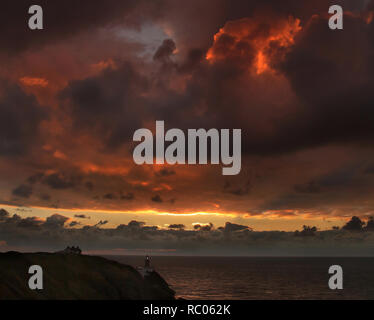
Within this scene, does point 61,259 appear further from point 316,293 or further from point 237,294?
point 316,293

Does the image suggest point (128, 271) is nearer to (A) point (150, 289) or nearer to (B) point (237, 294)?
(A) point (150, 289)

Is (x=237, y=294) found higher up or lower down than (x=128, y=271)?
lower down

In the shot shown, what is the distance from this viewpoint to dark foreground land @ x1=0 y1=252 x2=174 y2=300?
4497 centimetres

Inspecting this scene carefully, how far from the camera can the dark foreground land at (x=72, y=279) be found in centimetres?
4497

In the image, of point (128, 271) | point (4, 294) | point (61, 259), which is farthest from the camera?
point (128, 271)

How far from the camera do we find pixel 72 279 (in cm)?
5378
